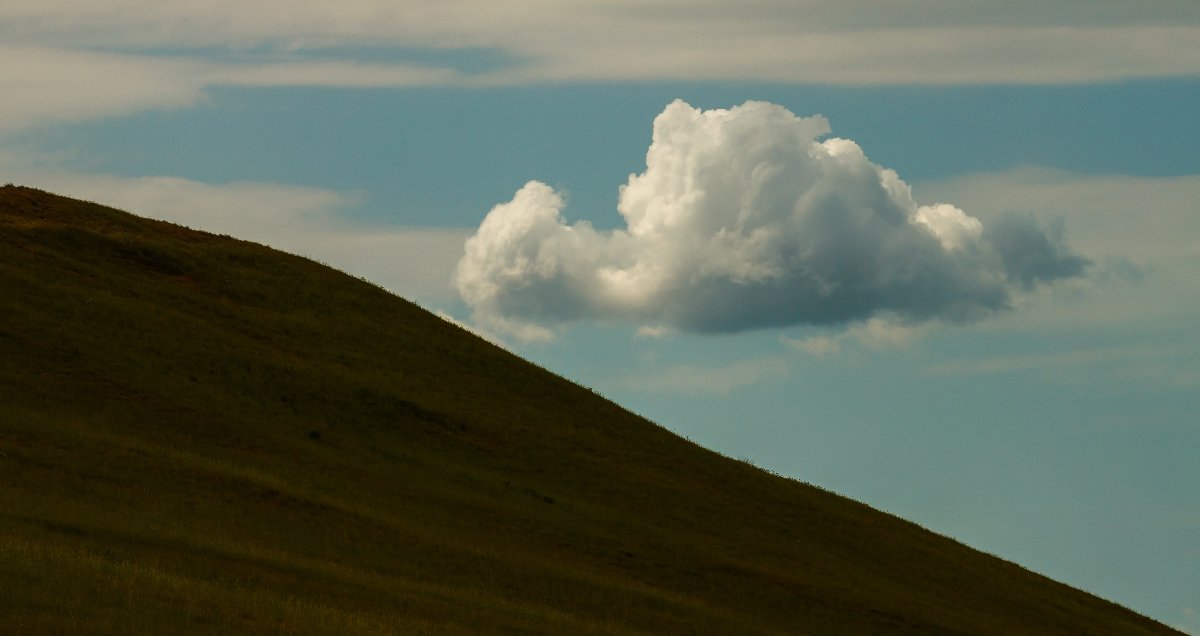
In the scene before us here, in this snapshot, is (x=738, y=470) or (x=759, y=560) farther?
(x=738, y=470)

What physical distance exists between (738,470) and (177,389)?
1103 inches

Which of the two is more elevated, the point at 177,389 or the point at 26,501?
the point at 177,389

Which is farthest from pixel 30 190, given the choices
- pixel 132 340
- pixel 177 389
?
pixel 177 389

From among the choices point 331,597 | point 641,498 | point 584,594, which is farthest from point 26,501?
point 641,498

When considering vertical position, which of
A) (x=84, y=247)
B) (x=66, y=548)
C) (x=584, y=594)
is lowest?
(x=66, y=548)

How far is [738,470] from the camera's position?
2554 inches

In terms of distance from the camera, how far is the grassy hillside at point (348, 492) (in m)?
32.7

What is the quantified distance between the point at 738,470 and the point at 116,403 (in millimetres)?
30652

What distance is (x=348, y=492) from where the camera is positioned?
44.8 metres

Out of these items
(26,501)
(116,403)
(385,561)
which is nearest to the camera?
(26,501)

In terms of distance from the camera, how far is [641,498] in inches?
2130

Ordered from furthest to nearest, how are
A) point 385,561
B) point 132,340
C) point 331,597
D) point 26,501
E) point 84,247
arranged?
point 84,247 → point 132,340 → point 385,561 → point 26,501 → point 331,597

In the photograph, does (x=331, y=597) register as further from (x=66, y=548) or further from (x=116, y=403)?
(x=116, y=403)

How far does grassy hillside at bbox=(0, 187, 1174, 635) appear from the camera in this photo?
32.7 meters
